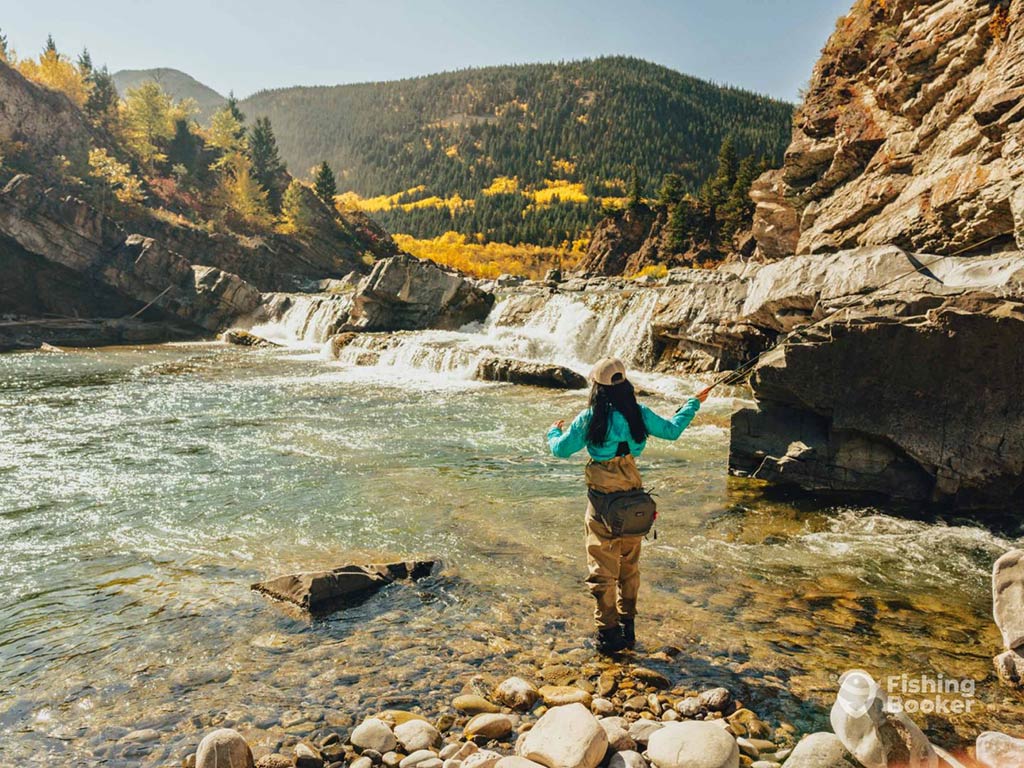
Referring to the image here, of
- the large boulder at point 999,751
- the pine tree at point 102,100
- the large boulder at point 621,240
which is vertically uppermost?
the pine tree at point 102,100

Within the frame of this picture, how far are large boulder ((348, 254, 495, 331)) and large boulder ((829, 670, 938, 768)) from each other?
3273cm

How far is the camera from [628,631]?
498 cm

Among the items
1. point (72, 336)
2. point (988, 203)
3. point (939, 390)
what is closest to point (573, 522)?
point (939, 390)

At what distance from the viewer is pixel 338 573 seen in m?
5.87

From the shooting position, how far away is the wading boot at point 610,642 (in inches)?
191

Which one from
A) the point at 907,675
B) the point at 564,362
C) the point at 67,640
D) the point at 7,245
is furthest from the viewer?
the point at 7,245

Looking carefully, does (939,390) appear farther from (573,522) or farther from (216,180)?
(216,180)

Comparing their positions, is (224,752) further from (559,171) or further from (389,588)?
(559,171)

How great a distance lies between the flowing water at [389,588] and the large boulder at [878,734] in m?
0.65

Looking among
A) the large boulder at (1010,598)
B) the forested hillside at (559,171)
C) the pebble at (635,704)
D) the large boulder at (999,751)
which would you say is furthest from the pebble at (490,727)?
the forested hillside at (559,171)

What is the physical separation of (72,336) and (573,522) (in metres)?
37.2

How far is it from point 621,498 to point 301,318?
3851 cm

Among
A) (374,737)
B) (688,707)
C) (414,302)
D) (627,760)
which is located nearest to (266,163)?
(414,302)

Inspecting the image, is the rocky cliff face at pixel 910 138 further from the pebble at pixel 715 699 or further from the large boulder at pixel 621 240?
the large boulder at pixel 621 240
